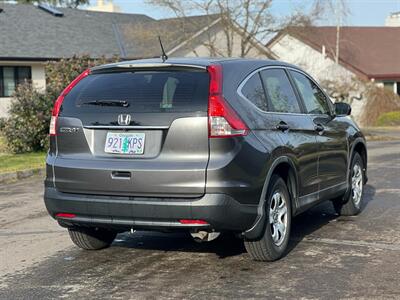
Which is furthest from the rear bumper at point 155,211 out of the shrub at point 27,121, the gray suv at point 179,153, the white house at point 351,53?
the white house at point 351,53

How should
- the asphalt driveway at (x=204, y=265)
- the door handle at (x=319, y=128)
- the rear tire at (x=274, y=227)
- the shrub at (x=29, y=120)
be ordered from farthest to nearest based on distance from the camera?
the shrub at (x=29, y=120)
the door handle at (x=319, y=128)
the rear tire at (x=274, y=227)
the asphalt driveway at (x=204, y=265)

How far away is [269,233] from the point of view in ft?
18.2

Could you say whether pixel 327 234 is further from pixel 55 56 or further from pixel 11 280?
pixel 55 56

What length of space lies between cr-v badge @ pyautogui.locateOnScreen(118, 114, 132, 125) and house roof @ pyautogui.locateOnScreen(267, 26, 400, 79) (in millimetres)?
33092

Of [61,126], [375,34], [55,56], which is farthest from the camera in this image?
[375,34]

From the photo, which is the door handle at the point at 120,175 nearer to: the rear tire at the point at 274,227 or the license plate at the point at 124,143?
the license plate at the point at 124,143

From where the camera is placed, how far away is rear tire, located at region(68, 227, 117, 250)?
607 cm

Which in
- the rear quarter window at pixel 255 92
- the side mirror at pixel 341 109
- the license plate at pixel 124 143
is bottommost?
the license plate at pixel 124 143

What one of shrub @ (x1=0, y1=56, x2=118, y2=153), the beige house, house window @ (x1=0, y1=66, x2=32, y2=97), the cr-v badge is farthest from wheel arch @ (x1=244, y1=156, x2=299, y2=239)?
house window @ (x1=0, y1=66, x2=32, y2=97)

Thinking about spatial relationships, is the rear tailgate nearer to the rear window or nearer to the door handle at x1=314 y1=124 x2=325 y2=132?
the rear window

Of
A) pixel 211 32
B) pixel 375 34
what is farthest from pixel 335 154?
pixel 375 34

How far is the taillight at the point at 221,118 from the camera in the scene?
504cm

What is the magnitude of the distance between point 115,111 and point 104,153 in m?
0.36

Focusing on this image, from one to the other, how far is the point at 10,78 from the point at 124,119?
73.2ft
